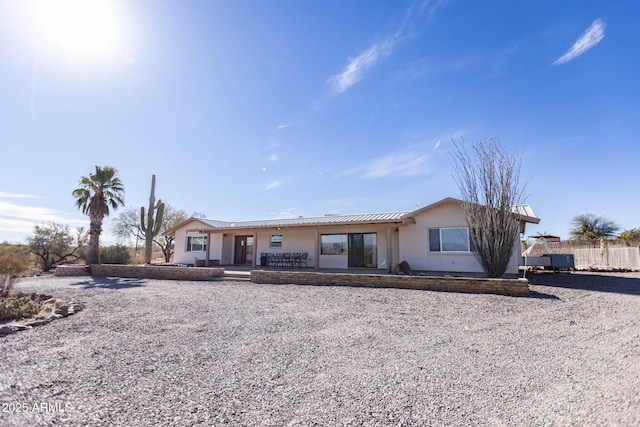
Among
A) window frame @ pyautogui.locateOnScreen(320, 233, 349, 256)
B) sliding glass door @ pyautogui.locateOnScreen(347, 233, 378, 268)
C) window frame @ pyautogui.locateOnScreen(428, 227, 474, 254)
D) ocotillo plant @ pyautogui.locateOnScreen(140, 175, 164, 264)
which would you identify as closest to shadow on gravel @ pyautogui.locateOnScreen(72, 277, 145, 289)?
ocotillo plant @ pyautogui.locateOnScreen(140, 175, 164, 264)

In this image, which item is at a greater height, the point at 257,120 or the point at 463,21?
the point at 463,21

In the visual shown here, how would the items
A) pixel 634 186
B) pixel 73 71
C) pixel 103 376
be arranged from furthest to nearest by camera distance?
pixel 634 186 < pixel 73 71 < pixel 103 376

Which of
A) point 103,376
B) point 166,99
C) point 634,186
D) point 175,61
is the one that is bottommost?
point 103,376

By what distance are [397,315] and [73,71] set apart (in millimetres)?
11159

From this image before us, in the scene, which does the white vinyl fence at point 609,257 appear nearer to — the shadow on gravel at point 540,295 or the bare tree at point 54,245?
the shadow on gravel at point 540,295

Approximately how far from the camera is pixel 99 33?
807cm

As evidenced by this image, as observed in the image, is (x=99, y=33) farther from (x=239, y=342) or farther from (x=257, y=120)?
(x=239, y=342)

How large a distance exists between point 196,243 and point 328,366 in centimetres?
1901

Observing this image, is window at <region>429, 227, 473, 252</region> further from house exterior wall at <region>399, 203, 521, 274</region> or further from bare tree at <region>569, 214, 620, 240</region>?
bare tree at <region>569, 214, 620, 240</region>

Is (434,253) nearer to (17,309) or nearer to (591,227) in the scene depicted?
(17,309)

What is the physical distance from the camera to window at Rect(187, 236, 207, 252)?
20234mm

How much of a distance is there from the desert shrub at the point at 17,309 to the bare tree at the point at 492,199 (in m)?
12.1

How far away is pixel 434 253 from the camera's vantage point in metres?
13.2

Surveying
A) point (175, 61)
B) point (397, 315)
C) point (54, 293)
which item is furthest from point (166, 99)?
point (397, 315)
